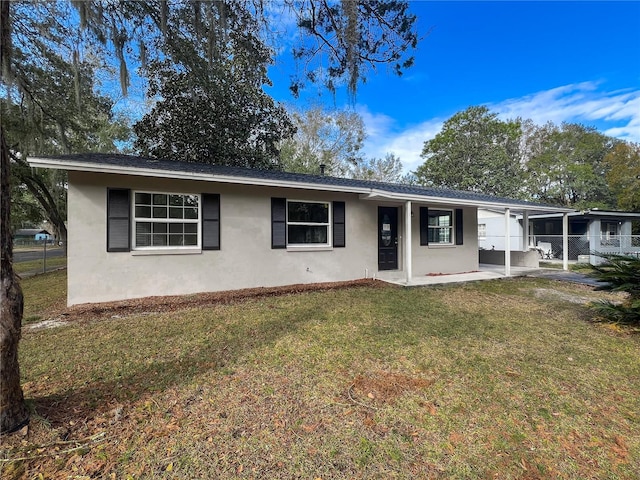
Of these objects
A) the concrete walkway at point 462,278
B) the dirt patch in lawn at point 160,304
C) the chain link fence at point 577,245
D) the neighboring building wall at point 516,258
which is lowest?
the dirt patch in lawn at point 160,304

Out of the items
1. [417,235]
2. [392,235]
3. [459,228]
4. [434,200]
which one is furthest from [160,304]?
[459,228]

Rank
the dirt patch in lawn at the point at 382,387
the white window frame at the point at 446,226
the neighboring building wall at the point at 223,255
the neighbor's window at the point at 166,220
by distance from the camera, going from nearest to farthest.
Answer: the dirt patch in lawn at the point at 382,387 → the neighboring building wall at the point at 223,255 → the neighbor's window at the point at 166,220 → the white window frame at the point at 446,226

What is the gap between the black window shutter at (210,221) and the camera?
7.01 metres

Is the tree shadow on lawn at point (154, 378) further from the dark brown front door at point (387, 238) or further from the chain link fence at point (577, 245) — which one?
the chain link fence at point (577, 245)

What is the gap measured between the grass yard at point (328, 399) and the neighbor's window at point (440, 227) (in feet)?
18.3

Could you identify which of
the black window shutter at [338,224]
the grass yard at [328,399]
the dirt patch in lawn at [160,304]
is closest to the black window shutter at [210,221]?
the dirt patch in lawn at [160,304]

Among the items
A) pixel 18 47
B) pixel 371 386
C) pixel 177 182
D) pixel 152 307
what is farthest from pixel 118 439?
pixel 18 47

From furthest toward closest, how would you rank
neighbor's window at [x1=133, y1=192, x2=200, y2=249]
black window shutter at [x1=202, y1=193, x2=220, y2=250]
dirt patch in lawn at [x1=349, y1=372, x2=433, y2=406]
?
black window shutter at [x1=202, y1=193, x2=220, y2=250] < neighbor's window at [x1=133, y1=192, x2=200, y2=249] < dirt patch in lawn at [x1=349, y1=372, x2=433, y2=406]

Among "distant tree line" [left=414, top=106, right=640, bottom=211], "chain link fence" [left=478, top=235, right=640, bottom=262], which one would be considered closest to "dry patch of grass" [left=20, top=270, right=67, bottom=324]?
"chain link fence" [left=478, top=235, right=640, bottom=262]

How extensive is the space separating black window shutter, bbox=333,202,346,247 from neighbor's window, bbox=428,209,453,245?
3.35m

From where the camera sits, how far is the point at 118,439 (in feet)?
6.92

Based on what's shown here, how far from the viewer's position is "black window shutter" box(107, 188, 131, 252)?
6.12 meters

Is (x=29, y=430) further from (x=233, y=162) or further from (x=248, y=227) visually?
(x=233, y=162)

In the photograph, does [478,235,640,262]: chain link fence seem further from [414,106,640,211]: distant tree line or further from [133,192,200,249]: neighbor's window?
[133,192,200,249]: neighbor's window
